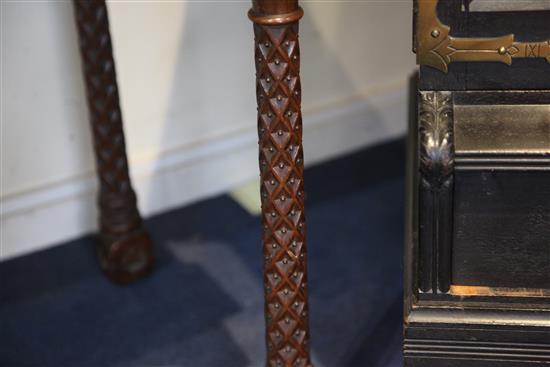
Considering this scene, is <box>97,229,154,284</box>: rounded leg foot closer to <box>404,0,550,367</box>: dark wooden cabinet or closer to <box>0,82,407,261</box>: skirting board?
<box>0,82,407,261</box>: skirting board

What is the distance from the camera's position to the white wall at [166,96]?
1865mm

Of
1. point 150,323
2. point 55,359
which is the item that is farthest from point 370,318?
point 55,359

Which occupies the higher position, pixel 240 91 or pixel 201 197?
pixel 240 91

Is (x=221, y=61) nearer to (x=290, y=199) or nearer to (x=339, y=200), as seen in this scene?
(x=339, y=200)

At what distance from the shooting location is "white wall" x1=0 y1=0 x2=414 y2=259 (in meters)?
1.87

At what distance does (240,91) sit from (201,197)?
0.85ft

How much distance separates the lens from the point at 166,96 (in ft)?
6.63

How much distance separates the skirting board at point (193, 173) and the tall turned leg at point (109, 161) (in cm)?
14

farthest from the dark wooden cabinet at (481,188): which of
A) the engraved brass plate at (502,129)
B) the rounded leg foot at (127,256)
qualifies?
the rounded leg foot at (127,256)

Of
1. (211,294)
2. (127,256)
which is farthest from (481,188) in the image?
(127,256)

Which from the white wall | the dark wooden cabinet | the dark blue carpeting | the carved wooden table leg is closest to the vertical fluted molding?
the dark wooden cabinet

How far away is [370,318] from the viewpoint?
1.70m

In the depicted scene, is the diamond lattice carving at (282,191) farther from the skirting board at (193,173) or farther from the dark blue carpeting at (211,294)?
the skirting board at (193,173)

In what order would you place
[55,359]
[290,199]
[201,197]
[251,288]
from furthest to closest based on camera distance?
[201,197] → [251,288] → [55,359] → [290,199]
